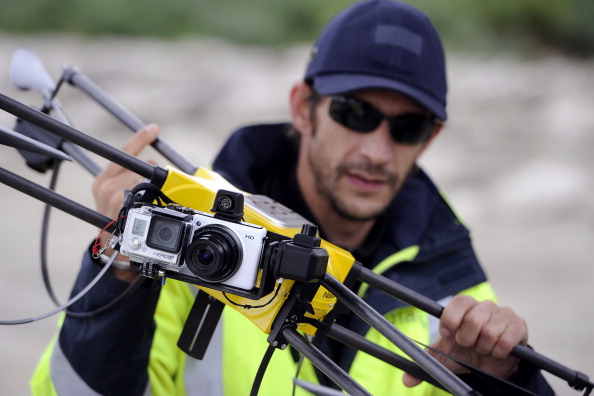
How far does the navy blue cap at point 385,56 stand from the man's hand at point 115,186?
0.77m

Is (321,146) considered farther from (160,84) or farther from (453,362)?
(160,84)

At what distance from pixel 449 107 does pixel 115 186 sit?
7.79m

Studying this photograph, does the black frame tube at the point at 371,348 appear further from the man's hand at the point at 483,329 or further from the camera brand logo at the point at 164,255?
the camera brand logo at the point at 164,255

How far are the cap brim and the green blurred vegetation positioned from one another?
8257mm

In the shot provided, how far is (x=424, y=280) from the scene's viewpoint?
238 centimetres

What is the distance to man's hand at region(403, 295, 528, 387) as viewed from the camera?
173 cm

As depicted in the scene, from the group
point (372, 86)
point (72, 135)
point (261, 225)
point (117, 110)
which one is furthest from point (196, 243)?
point (372, 86)

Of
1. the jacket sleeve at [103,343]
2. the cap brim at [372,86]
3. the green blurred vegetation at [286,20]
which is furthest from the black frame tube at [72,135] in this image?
the green blurred vegetation at [286,20]

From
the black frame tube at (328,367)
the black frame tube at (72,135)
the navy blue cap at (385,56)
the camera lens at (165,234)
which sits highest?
the navy blue cap at (385,56)

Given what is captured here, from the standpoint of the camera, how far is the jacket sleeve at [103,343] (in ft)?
6.06

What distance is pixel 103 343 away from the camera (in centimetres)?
186

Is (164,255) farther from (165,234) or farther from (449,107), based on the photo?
(449,107)

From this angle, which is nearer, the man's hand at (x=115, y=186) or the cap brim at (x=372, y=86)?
the man's hand at (x=115, y=186)

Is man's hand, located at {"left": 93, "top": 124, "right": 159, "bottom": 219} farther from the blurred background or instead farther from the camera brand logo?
the blurred background
